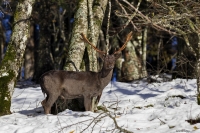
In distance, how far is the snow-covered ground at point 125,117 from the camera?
673cm

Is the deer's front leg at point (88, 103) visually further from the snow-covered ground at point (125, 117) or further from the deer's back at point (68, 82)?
the snow-covered ground at point (125, 117)

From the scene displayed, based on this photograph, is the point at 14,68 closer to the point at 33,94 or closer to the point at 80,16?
the point at 80,16

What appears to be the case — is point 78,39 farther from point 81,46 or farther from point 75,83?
point 75,83

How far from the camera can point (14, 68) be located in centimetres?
859

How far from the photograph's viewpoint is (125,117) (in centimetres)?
751

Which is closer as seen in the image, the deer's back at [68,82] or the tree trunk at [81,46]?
the deer's back at [68,82]

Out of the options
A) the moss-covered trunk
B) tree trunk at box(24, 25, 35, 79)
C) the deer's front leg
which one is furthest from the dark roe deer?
tree trunk at box(24, 25, 35, 79)

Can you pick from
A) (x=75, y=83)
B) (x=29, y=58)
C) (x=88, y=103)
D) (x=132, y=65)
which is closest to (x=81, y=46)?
(x=75, y=83)

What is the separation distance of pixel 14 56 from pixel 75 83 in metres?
1.44

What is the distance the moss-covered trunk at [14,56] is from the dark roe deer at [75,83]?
2.14 ft

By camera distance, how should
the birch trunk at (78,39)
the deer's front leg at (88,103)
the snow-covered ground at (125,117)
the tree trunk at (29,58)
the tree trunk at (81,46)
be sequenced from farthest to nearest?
the tree trunk at (29,58), the birch trunk at (78,39), the tree trunk at (81,46), the deer's front leg at (88,103), the snow-covered ground at (125,117)

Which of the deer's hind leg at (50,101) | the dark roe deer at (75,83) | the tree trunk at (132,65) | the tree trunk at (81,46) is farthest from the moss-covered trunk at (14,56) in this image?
the tree trunk at (132,65)

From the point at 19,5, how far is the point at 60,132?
3500 mm

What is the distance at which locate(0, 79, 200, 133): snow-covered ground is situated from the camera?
6730mm
